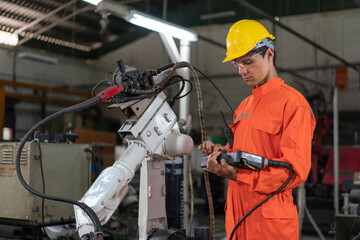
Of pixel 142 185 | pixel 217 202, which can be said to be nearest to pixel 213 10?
pixel 217 202

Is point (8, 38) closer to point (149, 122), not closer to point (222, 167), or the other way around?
point (149, 122)

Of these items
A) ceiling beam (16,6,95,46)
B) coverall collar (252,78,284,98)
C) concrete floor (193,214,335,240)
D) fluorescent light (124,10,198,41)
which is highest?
ceiling beam (16,6,95,46)

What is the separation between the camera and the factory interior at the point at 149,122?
1.99 m

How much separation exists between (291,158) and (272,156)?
0.18 metres

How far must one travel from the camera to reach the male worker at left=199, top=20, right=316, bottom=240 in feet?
5.34

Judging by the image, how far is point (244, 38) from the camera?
1.81 m

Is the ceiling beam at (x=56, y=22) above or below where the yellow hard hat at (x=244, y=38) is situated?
above

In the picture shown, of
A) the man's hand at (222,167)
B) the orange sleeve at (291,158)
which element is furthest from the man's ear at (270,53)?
the man's hand at (222,167)

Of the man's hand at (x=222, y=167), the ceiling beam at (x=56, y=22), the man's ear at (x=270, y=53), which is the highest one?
the ceiling beam at (x=56, y=22)

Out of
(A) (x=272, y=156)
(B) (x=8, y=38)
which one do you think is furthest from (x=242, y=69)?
(B) (x=8, y=38)

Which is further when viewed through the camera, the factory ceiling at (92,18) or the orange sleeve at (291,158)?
the factory ceiling at (92,18)

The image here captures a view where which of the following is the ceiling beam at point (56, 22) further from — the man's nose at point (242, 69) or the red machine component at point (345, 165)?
the man's nose at point (242, 69)

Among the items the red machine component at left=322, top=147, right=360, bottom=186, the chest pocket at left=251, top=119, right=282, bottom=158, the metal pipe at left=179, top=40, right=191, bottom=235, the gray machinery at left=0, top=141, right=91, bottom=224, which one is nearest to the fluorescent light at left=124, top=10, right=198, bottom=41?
the metal pipe at left=179, top=40, right=191, bottom=235

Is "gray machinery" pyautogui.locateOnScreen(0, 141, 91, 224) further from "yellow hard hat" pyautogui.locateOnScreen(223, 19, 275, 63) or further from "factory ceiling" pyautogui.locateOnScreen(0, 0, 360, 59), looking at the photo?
"factory ceiling" pyautogui.locateOnScreen(0, 0, 360, 59)
